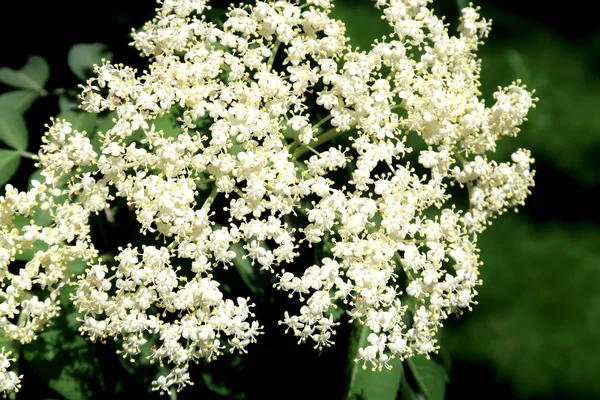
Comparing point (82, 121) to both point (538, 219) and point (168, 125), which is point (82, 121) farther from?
point (538, 219)

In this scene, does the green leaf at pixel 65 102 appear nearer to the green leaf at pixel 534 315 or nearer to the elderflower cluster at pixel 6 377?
the elderflower cluster at pixel 6 377

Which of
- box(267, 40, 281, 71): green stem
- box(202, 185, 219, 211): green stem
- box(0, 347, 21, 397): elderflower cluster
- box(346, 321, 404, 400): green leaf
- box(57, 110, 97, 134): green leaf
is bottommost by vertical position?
box(0, 347, 21, 397): elderflower cluster

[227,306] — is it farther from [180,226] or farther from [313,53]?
[313,53]

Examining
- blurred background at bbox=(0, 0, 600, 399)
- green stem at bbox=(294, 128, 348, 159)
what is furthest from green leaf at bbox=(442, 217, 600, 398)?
green stem at bbox=(294, 128, 348, 159)

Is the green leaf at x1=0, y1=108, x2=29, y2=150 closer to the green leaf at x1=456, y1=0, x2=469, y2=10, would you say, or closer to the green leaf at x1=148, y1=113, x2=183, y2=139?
the green leaf at x1=148, y1=113, x2=183, y2=139

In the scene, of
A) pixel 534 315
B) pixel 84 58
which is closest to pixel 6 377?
pixel 84 58

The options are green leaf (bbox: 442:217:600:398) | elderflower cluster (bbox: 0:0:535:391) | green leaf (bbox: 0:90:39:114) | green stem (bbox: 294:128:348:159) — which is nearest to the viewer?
elderflower cluster (bbox: 0:0:535:391)
